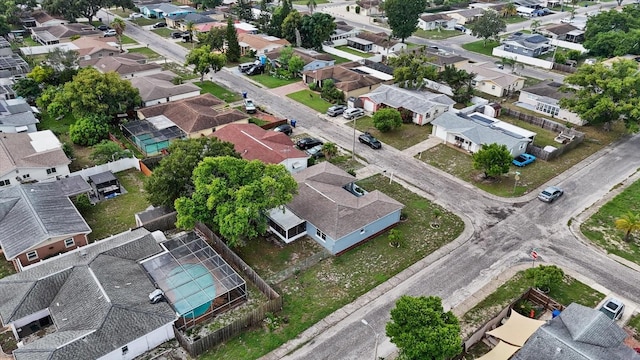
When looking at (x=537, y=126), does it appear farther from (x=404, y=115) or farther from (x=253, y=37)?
(x=253, y=37)

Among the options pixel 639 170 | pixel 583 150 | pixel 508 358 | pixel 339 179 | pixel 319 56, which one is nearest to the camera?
pixel 508 358

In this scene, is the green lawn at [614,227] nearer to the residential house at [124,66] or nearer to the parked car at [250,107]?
the parked car at [250,107]

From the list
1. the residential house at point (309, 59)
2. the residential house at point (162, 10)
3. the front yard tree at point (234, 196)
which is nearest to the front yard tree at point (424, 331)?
the front yard tree at point (234, 196)

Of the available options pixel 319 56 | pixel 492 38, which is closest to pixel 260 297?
pixel 319 56

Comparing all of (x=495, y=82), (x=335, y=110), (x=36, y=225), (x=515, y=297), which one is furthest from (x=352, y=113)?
(x=36, y=225)

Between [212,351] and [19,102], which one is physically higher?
[19,102]

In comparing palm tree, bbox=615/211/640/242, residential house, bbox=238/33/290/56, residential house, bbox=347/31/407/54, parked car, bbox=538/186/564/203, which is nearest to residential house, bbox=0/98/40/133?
residential house, bbox=238/33/290/56

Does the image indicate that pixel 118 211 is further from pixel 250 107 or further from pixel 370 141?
pixel 370 141
